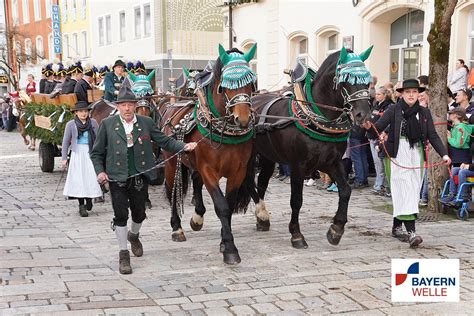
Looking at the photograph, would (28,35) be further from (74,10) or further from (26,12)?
(74,10)

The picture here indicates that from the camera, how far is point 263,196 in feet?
26.1

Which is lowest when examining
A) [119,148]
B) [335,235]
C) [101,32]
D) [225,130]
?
[335,235]

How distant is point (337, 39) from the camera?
15945mm

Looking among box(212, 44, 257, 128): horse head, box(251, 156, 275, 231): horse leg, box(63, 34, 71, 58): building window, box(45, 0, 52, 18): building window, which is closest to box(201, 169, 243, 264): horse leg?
box(212, 44, 257, 128): horse head

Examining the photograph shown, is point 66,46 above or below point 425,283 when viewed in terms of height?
above

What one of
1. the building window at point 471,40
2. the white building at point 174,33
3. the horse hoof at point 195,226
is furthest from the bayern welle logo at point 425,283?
the white building at point 174,33

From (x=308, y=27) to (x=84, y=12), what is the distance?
2271 centimetres

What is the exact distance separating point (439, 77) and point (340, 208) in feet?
9.46

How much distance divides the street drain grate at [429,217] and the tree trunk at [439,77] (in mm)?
119

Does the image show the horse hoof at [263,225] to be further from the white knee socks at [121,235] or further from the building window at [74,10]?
the building window at [74,10]

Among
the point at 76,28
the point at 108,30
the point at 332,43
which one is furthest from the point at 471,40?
the point at 76,28

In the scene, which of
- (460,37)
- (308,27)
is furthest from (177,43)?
(460,37)

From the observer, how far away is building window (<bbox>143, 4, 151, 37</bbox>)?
28.9 metres

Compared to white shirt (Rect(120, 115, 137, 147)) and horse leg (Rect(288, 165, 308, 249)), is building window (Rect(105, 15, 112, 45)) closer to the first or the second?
horse leg (Rect(288, 165, 308, 249))
